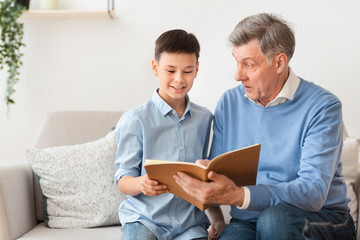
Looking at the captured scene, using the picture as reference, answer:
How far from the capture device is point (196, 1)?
269cm

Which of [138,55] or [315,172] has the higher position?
[138,55]

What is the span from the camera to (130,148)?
160 centimetres

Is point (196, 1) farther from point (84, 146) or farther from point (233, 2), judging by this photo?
point (84, 146)

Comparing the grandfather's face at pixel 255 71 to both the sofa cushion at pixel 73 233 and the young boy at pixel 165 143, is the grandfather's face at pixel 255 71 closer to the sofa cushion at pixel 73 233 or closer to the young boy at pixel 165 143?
the young boy at pixel 165 143

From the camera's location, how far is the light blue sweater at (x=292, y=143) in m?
1.38

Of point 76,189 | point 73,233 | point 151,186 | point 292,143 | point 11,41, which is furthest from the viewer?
point 11,41

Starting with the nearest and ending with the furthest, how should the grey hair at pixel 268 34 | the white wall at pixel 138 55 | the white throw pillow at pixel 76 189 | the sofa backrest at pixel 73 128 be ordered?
the grey hair at pixel 268 34, the white throw pillow at pixel 76 189, the sofa backrest at pixel 73 128, the white wall at pixel 138 55

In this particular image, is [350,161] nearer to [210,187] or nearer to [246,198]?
[246,198]

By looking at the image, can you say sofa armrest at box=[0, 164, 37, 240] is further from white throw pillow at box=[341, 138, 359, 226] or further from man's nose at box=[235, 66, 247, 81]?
white throw pillow at box=[341, 138, 359, 226]

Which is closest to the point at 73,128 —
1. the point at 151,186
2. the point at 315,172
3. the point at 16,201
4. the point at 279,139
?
the point at 16,201

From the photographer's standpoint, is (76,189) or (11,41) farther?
(11,41)

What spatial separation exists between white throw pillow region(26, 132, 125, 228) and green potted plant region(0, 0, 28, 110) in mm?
925

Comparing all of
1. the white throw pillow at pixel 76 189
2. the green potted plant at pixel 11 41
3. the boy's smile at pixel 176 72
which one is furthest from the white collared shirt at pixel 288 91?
the green potted plant at pixel 11 41

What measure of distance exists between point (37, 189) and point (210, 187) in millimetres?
994
